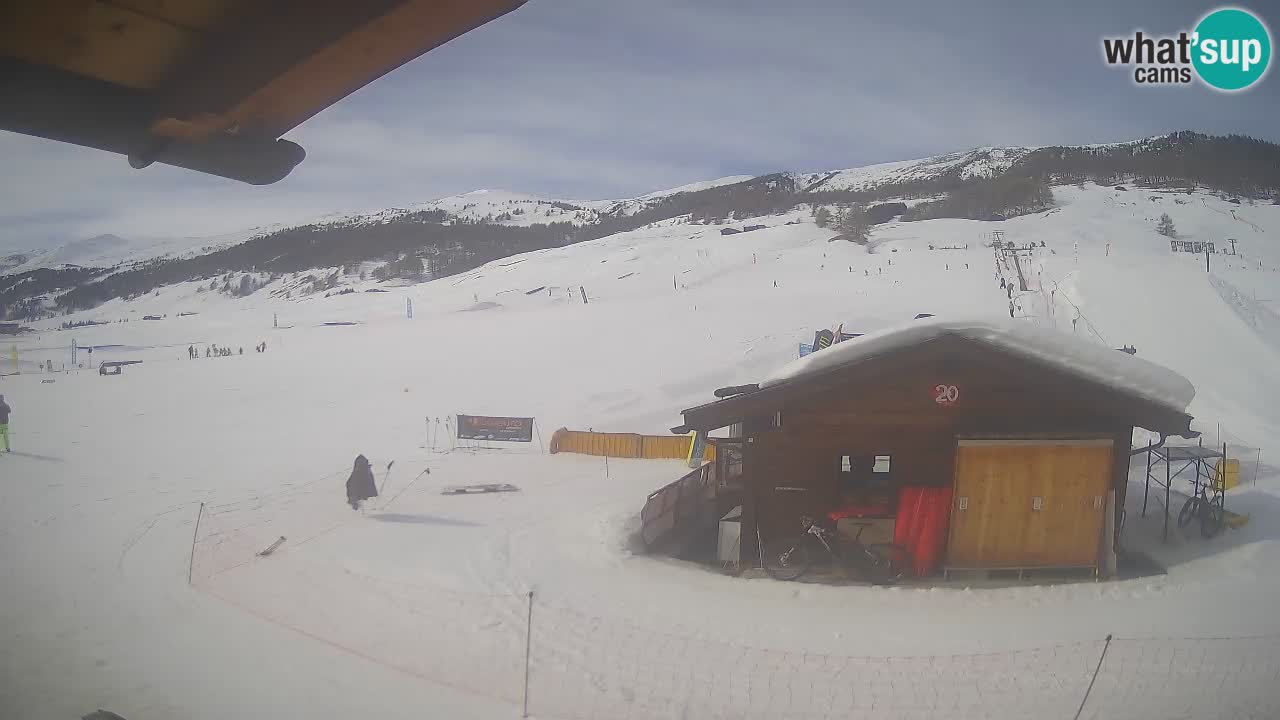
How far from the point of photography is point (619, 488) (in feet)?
60.1

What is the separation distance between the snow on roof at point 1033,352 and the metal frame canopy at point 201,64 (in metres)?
10.1

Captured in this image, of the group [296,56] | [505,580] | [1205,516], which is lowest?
[505,580]

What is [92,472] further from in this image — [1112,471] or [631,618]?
[1112,471]

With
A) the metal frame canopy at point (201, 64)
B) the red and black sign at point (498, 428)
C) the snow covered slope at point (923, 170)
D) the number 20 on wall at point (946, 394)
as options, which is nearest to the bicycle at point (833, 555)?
the number 20 on wall at point (946, 394)

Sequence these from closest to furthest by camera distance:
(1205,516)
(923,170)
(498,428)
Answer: (1205,516) < (498,428) < (923,170)

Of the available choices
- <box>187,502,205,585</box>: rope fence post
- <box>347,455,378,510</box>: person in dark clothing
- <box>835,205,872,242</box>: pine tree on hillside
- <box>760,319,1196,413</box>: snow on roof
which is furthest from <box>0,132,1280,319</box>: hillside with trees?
<box>760,319,1196,413</box>: snow on roof

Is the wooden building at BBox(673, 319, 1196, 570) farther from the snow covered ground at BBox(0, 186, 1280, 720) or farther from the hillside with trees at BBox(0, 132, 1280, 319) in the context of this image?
the hillside with trees at BBox(0, 132, 1280, 319)

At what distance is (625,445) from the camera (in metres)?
22.8

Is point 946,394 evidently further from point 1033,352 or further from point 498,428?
point 498,428

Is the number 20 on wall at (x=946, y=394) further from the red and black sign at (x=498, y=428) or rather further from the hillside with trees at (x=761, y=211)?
the hillside with trees at (x=761, y=211)

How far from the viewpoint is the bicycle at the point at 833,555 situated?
37.4 feet

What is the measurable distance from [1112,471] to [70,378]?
34.5 m

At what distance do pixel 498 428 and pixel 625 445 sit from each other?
4.17 metres

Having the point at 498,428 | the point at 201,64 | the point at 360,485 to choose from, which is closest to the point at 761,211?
the point at 498,428
